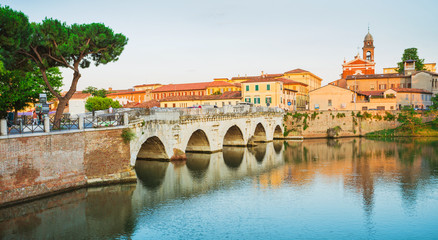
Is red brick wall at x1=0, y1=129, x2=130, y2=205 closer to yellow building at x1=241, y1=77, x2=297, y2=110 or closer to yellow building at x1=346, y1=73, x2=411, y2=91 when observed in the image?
yellow building at x1=241, y1=77, x2=297, y2=110

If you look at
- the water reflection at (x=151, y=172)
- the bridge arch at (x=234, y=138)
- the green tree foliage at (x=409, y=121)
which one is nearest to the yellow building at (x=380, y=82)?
the green tree foliage at (x=409, y=121)

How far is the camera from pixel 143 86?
137875 millimetres

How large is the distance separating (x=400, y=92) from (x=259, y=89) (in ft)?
102

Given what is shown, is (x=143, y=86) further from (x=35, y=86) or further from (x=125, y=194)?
(x=125, y=194)

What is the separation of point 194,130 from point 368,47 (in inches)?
3428

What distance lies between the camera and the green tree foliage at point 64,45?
29.7m

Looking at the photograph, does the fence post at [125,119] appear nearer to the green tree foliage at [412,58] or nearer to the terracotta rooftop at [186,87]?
the terracotta rooftop at [186,87]

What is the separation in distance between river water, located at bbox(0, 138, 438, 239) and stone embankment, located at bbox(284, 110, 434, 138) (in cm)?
3345

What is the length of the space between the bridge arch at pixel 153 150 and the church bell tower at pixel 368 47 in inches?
3582

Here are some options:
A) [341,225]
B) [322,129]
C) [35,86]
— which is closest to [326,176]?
[341,225]

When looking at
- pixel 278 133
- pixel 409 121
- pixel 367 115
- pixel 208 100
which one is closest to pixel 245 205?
pixel 278 133

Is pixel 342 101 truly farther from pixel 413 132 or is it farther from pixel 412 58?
pixel 412 58

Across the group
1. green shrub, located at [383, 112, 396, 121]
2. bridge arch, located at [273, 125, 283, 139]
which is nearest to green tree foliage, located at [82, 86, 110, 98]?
bridge arch, located at [273, 125, 283, 139]

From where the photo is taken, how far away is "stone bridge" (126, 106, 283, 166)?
35.2m
